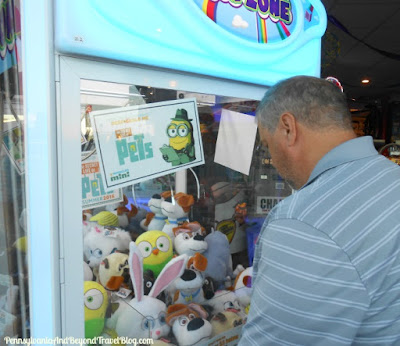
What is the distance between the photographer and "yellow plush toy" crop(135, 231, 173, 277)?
49.9 inches

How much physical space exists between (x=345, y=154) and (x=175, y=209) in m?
0.76

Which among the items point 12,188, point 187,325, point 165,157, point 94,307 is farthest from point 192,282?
point 12,188

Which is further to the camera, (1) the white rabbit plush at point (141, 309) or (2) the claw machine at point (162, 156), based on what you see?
(1) the white rabbit plush at point (141, 309)

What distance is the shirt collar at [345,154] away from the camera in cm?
81

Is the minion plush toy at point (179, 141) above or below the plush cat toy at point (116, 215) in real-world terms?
above

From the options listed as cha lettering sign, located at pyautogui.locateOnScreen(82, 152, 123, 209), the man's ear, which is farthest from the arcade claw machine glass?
the man's ear

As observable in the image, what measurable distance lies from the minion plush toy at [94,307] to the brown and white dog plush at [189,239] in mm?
346

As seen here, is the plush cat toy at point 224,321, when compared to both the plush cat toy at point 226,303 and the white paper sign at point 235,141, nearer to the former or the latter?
the plush cat toy at point 226,303

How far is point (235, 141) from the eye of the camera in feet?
4.71

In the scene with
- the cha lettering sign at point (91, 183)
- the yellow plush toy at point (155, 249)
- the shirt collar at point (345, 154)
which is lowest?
the yellow plush toy at point (155, 249)

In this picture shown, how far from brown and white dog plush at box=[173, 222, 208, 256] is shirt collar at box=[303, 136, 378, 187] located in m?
0.69

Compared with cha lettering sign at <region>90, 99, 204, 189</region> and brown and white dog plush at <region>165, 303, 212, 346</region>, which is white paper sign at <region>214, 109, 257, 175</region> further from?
brown and white dog plush at <region>165, 303, 212, 346</region>

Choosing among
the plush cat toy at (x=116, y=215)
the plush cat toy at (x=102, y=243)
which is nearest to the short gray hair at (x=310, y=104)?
the plush cat toy at (x=116, y=215)

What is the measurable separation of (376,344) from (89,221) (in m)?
0.83
